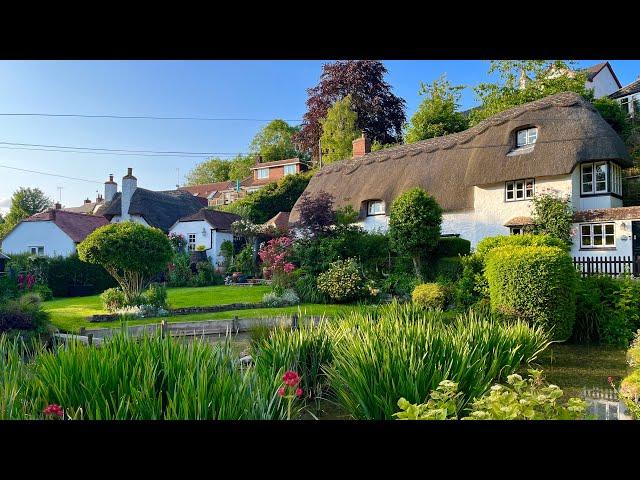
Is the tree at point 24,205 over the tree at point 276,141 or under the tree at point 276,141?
under

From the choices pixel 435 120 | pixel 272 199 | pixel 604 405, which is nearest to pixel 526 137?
pixel 435 120

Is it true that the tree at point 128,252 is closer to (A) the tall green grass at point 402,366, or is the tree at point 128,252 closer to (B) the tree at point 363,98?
(A) the tall green grass at point 402,366

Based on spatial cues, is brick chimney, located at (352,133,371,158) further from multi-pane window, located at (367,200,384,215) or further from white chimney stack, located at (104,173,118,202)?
white chimney stack, located at (104,173,118,202)

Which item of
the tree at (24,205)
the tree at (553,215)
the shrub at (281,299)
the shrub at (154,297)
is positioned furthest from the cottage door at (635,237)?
the tree at (24,205)

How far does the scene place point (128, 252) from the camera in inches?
256

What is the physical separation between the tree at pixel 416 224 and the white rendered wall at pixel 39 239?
563cm

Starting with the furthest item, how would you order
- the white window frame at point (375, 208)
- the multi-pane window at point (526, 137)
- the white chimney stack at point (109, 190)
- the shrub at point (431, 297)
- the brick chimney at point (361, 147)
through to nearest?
the brick chimney at point (361, 147) → the white window frame at point (375, 208) → the multi-pane window at point (526, 137) → the white chimney stack at point (109, 190) → the shrub at point (431, 297)

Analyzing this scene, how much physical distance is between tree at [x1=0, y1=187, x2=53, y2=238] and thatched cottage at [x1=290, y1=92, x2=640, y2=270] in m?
5.28

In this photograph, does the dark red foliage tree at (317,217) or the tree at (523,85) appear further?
the tree at (523,85)

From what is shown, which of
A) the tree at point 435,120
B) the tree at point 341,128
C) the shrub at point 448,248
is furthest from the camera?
the tree at point 341,128

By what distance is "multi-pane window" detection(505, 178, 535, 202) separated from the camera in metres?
9.99

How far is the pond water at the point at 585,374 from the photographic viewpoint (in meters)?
2.74
